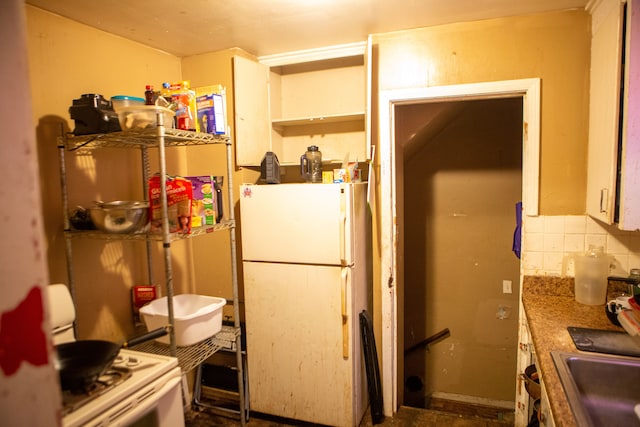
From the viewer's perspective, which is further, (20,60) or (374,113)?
(374,113)

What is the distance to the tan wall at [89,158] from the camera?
1.71m

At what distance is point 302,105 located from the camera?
103 inches

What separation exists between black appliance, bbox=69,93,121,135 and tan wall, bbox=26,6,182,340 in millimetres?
176

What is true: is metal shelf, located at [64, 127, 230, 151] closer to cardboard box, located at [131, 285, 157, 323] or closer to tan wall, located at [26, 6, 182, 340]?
tan wall, located at [26, 6, 182, 340]

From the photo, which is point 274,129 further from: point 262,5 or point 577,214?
point 577,214

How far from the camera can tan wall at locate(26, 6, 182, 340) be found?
1.71 metres

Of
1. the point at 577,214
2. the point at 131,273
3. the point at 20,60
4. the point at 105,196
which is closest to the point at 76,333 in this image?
the point at 131,273

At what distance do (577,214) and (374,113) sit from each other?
127 cm

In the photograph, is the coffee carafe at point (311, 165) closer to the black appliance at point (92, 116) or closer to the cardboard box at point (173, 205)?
the cardboard box at point (173, 205)

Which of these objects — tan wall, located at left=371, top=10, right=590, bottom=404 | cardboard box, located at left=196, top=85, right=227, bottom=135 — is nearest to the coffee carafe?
cardboard box, located at left=196, top=85, right=227, bottom=135

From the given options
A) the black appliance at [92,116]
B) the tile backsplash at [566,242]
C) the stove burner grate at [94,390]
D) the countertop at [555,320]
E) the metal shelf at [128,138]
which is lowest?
the countertop at [555,320]

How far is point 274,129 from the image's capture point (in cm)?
261

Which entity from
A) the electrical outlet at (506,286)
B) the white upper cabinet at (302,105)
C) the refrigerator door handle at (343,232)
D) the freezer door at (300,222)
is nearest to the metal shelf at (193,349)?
the freezer door at (300,222)

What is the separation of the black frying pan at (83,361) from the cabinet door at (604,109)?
6.52ft
